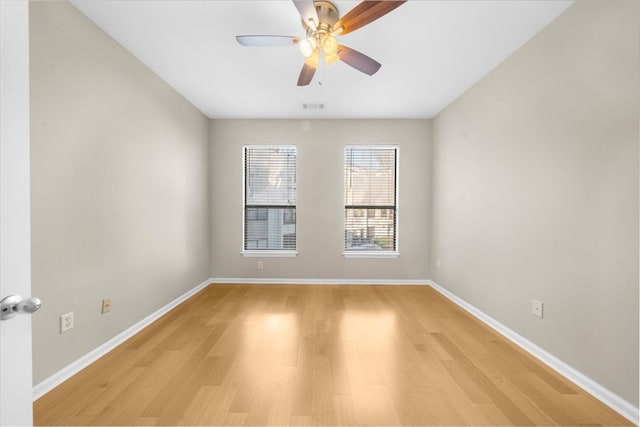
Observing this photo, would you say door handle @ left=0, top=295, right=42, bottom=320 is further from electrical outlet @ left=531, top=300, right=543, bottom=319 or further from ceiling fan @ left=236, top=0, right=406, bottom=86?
electrical outlet @ left=531, top=300, right=543, bottom=319

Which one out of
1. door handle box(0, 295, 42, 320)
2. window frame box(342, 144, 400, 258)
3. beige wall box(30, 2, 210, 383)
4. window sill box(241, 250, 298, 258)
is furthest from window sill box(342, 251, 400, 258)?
door handle box(0, 295, 42, 320)

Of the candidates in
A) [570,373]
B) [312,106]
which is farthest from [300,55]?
[570,373]

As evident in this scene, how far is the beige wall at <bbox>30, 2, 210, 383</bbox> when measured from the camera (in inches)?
71.9

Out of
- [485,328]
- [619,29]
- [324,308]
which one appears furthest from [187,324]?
[619,29]

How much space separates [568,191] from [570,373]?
1.31 meters

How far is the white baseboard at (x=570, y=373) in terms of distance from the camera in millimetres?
1637

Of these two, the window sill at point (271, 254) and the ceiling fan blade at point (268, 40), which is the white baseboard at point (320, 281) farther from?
the ceiling fan blade at point (268, 40)

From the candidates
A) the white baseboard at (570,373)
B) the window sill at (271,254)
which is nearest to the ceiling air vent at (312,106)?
the window sill at (271,254)

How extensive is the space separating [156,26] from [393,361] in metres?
3.34

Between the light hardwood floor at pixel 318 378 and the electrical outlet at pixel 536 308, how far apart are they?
14.4 inches

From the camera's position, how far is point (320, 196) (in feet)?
14.7

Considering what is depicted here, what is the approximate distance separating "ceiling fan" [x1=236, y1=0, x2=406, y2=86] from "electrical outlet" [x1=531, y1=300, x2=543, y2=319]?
237 centimetres

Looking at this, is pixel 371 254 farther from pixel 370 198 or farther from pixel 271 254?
pixel 271 254

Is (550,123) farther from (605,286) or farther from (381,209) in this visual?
(381,209)
